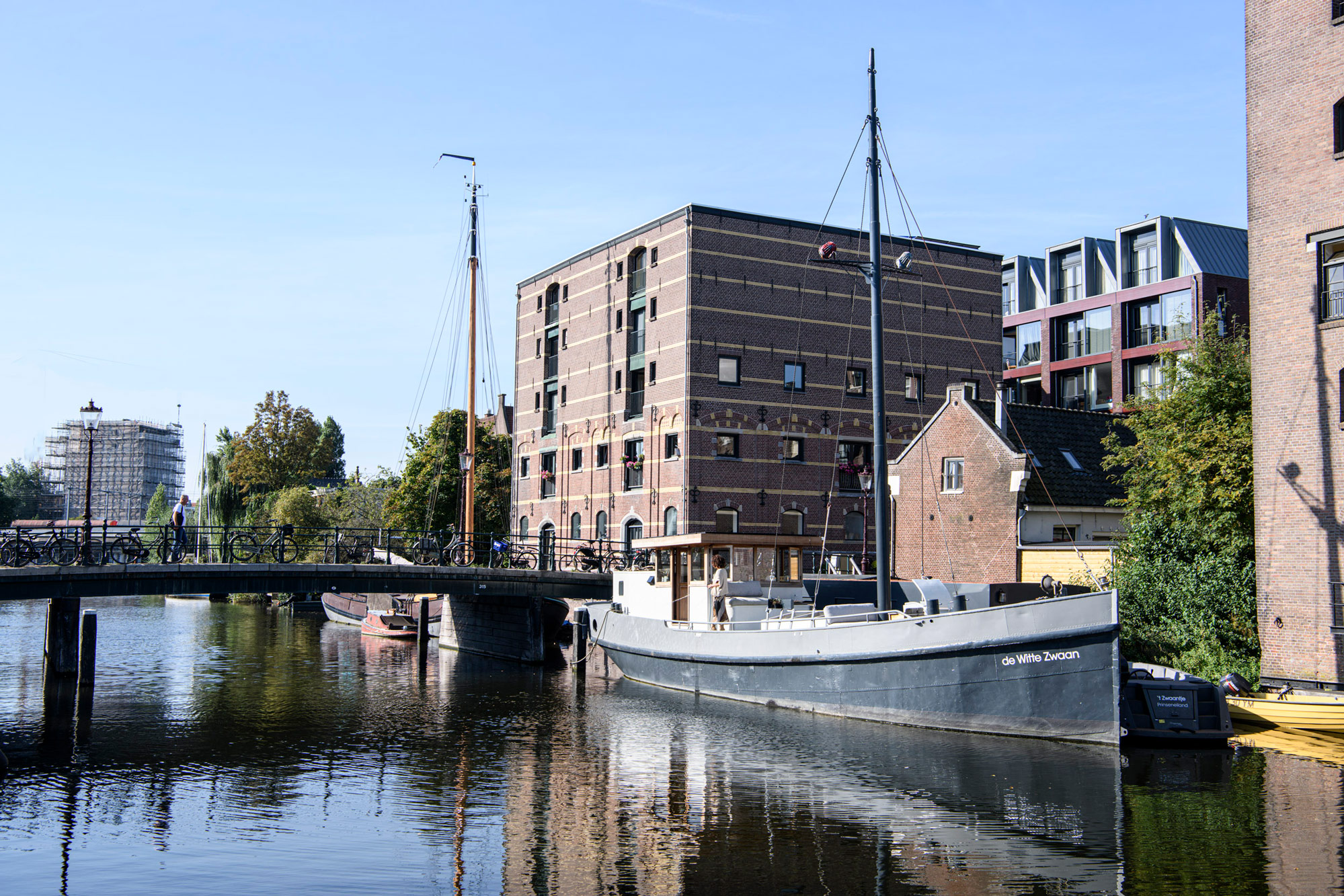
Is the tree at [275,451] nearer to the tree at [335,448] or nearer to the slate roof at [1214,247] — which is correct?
the tree at [335,448]

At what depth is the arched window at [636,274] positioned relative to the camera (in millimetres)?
45844

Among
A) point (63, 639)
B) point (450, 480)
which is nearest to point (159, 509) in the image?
point (450, 480)

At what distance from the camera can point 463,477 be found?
5362 cm

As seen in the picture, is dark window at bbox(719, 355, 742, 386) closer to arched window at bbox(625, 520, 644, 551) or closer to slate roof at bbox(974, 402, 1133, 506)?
arched window at bbox(625, 520, 644, 551)

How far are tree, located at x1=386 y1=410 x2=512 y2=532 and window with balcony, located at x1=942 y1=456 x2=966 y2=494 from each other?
2977cm

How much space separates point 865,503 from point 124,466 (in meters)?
156

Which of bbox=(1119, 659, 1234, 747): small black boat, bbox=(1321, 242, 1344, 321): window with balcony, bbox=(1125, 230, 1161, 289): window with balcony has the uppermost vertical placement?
bbox=(1125, 230, 1161, 289): window with balcony

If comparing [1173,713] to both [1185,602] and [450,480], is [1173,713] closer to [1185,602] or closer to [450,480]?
[1185,602]

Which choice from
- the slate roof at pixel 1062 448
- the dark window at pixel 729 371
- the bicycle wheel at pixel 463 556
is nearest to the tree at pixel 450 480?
→ the dark window at pixel 729 371

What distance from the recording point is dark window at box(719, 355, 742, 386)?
42938 mm

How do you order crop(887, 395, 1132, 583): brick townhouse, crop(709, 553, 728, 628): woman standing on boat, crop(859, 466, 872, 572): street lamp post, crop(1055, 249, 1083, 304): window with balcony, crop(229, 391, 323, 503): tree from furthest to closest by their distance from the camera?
crop(229, 391, 323, 503): tree < crop(1055, 249, 1083, 304): window with balcony < crop(859, 466, 872, 572): street lamp post < crop(887, 395, 1132, 583): brick townhouse < crop(709, 553, 728, 628): woman standing on boat

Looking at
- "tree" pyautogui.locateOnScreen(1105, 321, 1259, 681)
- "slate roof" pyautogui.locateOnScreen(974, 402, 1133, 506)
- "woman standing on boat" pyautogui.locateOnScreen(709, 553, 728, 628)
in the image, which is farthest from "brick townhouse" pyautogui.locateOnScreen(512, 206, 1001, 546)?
"tree" pyautogui.locateOnScreen(1105, 321, 1259, 681)

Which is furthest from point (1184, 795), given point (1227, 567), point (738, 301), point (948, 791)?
point (738, 301)

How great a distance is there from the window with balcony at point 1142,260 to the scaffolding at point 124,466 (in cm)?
14497
